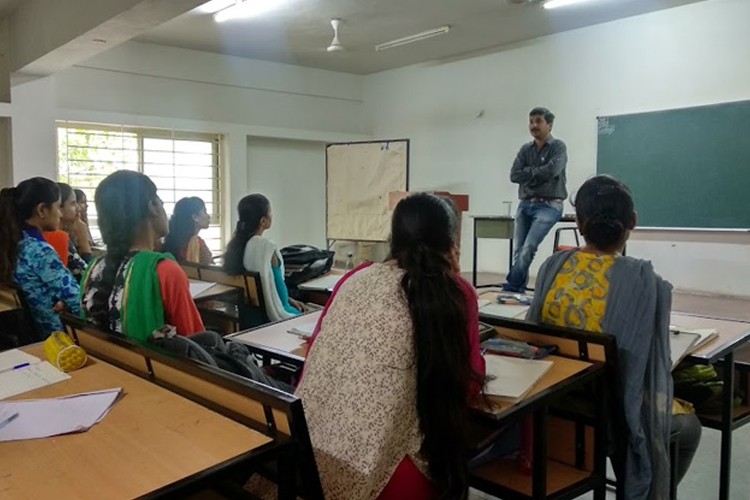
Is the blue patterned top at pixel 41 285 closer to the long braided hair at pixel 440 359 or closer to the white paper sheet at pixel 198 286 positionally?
the white paper sheet at pixel 198 286

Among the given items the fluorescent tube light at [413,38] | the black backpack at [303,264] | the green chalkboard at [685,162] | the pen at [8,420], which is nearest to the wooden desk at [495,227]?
the green chalkboard at [685,162]

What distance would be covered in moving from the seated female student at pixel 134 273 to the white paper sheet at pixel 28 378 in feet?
0.82

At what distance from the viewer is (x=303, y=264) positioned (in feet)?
11.7

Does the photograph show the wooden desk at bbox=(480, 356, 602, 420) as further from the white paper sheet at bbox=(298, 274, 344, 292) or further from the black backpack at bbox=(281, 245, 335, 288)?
the black backpack at bbox=(281, 245, 335, 288)

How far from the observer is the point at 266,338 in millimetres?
1981

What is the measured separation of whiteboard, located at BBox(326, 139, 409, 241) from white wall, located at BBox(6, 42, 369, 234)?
63 centimetres

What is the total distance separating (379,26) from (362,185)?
205 cm

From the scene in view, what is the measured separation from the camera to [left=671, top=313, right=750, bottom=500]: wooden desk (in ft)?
5.87

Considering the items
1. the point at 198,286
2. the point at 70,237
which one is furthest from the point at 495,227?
the point at 70,237

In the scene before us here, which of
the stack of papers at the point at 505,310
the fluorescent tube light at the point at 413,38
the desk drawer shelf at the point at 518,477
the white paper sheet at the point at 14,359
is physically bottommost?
the desk drawer shelf at the point at 518,477

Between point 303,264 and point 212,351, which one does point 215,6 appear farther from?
point 212,351

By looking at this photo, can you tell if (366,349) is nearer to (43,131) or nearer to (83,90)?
(43,131)

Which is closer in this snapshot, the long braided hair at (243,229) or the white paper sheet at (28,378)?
the white paper sheet at (28,378)

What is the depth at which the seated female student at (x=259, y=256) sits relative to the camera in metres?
2.92
